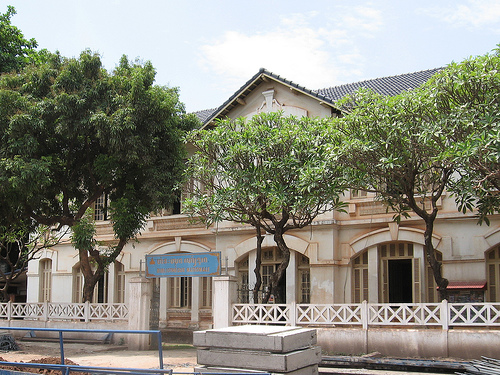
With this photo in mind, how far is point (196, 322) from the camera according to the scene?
70.8 ft

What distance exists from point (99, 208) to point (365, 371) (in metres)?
15.6

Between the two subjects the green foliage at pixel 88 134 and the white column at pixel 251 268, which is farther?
the white column at pixel 251 268

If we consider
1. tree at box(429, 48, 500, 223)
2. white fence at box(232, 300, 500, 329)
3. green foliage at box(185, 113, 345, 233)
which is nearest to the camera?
tree at box(429, 48, 500, 223)

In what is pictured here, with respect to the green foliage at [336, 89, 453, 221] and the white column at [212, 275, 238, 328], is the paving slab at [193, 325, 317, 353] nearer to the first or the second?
the green foliage at [336, 89, 453, 221]

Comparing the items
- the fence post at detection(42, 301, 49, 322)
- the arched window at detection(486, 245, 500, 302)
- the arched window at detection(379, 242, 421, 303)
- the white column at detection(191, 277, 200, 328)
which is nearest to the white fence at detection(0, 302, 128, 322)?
the fence post at detection(42, 301, 49, 322)

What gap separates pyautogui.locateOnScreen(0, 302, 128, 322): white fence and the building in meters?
1.54

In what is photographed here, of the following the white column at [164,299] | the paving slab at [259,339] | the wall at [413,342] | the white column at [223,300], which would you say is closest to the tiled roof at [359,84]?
Answer: the white column at [164,299]

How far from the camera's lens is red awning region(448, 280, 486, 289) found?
16.6m

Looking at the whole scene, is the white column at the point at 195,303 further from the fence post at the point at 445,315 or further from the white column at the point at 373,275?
the fence post at the point at 445,315

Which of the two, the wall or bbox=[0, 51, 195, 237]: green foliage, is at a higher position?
Answer: bbox=[0, 51, 195, 237]: green foliage

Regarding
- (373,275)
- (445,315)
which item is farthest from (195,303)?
(445,315)

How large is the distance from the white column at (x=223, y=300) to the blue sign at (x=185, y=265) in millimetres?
528

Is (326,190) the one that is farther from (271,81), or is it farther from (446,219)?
(271,81)

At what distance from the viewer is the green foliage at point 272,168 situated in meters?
15.3
